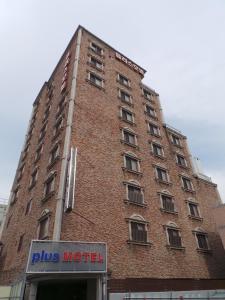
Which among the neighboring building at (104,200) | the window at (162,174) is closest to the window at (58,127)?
the neighboring building at (104,200)

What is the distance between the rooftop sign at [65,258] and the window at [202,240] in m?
12.0

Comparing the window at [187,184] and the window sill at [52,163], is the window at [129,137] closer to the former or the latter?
the window at [187,184]

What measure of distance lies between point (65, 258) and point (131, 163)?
1214cm

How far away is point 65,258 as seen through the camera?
596 inches

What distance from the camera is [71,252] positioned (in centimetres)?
1550

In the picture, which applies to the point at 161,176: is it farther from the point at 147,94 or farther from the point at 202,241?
the point at 147,94

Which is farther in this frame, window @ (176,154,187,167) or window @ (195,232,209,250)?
window @ (176,154,187,167)

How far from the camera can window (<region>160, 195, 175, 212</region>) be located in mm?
24342

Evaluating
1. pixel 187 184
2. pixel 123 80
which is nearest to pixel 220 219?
pixel 187 184

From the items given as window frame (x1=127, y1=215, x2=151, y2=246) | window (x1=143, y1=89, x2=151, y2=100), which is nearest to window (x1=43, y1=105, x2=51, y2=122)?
window (x1=143, y1=89, x2=151, y2=100)

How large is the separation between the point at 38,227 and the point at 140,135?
48.4 feet

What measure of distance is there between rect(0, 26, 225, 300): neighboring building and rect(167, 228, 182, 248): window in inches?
4.4

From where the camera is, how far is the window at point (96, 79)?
2963 cm

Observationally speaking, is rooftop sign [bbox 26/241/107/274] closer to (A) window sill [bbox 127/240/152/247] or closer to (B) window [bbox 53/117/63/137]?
(A) window sill [bbox 127/240/152/247]
